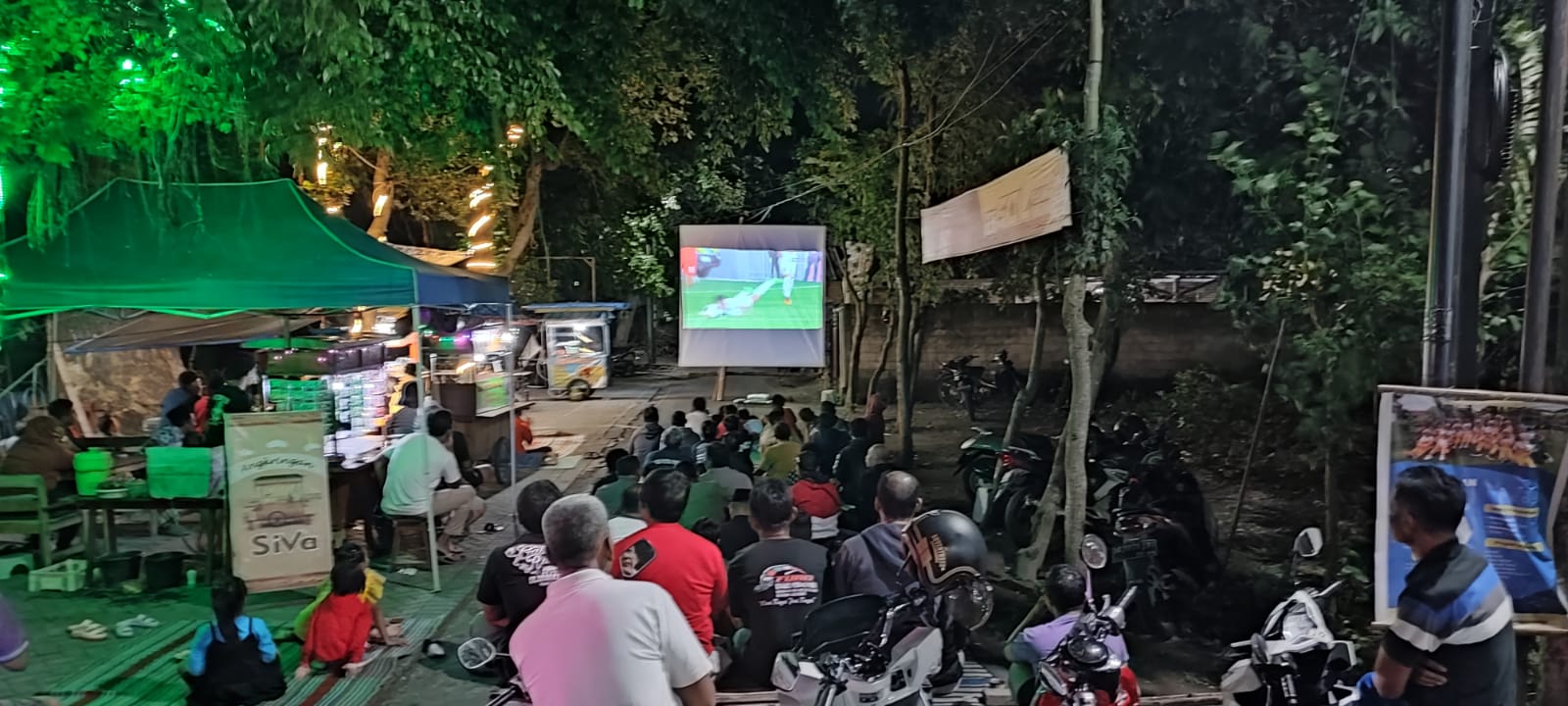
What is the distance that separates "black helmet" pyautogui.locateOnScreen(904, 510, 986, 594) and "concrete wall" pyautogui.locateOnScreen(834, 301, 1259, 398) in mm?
13905

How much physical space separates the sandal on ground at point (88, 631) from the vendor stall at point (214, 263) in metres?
0.97

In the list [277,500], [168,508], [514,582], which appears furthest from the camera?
[168,508]

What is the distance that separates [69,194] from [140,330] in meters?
4.17

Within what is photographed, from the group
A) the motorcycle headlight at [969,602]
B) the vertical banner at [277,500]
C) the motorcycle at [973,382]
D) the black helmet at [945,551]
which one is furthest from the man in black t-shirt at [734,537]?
the motorcycle at [973,382]

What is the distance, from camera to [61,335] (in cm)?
1177

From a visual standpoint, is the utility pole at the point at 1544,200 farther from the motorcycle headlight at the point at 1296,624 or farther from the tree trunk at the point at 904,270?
the tree trunk at the point at 904,270

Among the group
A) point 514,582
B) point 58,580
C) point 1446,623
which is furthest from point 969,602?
point 58,580

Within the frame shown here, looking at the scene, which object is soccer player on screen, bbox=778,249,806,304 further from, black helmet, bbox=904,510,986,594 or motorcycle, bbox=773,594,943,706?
motorcycle, bbox=773,594,943,706

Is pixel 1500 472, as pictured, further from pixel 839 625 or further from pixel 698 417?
pixel 698 417

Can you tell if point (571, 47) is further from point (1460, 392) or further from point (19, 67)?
point (1460, 392)

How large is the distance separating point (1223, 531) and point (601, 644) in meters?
8.04

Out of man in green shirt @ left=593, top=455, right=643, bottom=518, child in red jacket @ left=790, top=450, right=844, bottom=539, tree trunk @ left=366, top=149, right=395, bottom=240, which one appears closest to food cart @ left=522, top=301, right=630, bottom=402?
tree trunk @ left=366, top=149, right=395, bottom=240

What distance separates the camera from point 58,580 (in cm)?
703

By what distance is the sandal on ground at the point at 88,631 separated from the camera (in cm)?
610
